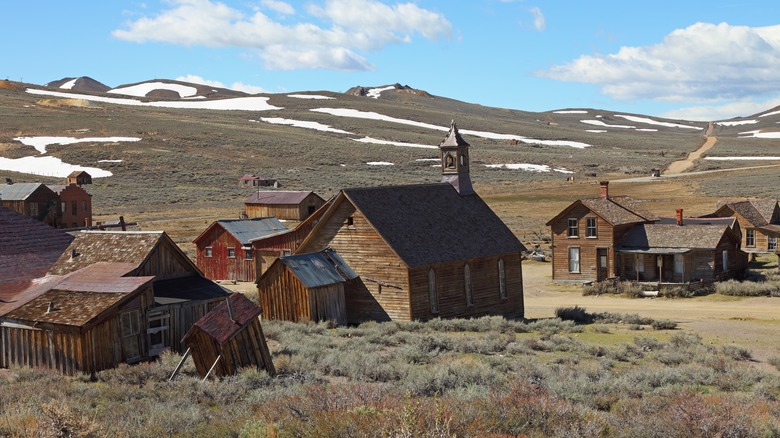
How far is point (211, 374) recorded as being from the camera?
58.5ft

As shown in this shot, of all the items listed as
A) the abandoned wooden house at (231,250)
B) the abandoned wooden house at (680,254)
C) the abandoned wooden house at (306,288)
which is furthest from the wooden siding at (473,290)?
the abandoned wooden house at (231,250)

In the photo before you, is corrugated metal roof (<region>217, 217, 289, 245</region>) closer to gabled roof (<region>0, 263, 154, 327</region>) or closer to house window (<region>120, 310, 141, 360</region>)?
gabled roof (<region>0, 263, 154, 327</region>)

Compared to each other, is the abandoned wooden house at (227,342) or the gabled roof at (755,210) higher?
the gabled roof at (755,210)

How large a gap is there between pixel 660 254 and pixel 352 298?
1740cm

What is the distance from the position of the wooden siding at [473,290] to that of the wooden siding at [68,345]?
1012 centimetres

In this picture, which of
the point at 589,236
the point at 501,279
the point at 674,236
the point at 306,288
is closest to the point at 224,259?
the point at 501,279

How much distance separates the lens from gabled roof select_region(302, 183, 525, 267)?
28.6 m

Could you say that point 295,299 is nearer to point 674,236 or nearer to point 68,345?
point 68,345

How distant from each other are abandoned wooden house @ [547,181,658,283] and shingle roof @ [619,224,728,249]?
2.04ft

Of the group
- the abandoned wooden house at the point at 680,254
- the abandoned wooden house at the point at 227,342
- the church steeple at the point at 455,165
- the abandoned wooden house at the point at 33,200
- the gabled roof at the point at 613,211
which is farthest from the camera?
the abandoned wooden house at the point at 33,200

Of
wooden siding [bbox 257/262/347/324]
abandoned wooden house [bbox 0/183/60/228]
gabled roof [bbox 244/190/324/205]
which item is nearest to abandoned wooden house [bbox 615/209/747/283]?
wooden siding [bbox 257/262/347/324]

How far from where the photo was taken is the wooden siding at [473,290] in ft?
92.6

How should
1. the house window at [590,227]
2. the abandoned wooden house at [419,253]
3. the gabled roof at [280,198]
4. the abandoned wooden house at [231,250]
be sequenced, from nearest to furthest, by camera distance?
1. the abandoned wooden house at [419,253]
2. the house window at [590,227]
3. the abandoned wooden house at [231,250]
4. the gabled roof at [280,198]

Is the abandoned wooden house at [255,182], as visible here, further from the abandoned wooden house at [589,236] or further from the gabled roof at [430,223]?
the gabled roof at [430,223]
